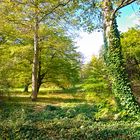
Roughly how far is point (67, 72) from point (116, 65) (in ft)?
59.4

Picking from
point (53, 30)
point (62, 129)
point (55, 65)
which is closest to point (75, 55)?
point (55, 65)

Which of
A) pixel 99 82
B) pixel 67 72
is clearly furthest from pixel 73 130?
pixel 67 72

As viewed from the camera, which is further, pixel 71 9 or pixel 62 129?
pixel 71 9

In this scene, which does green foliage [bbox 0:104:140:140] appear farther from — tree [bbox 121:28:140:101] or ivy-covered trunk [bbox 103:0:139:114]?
tree [bbox 121:28:140:101]

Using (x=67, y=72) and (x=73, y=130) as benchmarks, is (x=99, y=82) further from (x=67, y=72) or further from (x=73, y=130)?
(x=67, y=72)

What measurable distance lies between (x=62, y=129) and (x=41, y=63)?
2051 cm

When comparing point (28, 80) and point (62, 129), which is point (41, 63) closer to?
point (28, 80)

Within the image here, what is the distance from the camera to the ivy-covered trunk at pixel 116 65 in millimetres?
15742

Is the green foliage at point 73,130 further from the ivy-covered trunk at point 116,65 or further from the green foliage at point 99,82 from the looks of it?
the green foliage at point 99,82

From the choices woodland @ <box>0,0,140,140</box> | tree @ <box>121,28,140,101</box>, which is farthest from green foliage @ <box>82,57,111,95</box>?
tree @ <box>121,28,140,101</box>

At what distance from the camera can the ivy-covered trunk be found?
15.7 metres

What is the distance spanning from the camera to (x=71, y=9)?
1670cm

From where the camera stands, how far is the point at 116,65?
53.0 feet

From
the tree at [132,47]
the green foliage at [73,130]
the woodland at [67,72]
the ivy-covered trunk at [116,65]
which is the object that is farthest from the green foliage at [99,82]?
the tree at [132,47]
